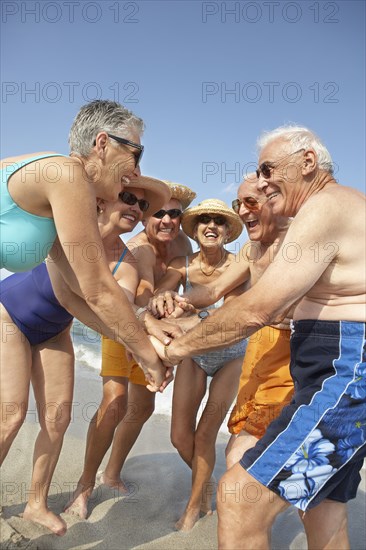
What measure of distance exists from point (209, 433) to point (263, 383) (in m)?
1.00

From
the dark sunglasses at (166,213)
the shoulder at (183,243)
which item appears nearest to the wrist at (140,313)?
the dark sunglasses at (166,213)

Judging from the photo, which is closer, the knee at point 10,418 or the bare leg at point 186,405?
the knee at point 10,418

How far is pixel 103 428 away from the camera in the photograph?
14.5 feet

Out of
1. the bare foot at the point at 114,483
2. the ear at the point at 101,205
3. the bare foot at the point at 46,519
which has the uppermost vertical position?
the ear at the point at 101,205

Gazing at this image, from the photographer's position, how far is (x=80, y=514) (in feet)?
13.2

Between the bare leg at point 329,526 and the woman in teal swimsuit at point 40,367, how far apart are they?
189cm

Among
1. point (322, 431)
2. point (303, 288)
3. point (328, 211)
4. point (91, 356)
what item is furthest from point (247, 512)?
point (91, 356)

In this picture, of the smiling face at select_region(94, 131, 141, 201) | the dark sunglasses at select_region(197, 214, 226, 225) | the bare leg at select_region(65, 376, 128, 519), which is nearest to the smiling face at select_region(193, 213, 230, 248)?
the dark sunglasses at select_region(197, 214, 226, 225)

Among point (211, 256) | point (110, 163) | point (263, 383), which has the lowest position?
point (263, 383)

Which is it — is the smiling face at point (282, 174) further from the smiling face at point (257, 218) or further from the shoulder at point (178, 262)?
the shoulder at point (178, 262)

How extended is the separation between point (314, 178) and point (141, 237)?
2556 millimetres

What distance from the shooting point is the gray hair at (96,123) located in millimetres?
3000

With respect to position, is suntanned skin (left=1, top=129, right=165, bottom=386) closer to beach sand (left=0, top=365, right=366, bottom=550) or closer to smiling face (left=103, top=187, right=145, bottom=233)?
smiling face (left=103, top=187, right=145, bottom=233)

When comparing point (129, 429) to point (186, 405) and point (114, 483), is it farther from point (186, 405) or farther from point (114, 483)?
point (186, 405)
